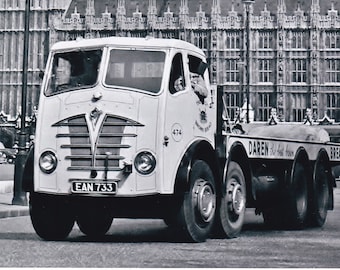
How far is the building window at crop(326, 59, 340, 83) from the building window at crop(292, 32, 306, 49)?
2491 millimetres

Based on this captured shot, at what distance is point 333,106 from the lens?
59.9 m

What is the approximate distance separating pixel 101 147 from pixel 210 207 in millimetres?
1532

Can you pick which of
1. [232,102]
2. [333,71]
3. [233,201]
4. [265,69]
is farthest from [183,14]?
[233,201]

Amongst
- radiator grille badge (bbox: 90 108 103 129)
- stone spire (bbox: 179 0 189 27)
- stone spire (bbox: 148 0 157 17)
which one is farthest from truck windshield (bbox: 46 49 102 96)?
stone spire (bbox: 148 0 157 17)

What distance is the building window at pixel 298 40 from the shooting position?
6069 cm

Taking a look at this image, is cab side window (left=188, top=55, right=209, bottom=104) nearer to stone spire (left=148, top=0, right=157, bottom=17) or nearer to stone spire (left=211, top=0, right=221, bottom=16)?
stone spire (left=211, top=0, right=221, bottom=16)

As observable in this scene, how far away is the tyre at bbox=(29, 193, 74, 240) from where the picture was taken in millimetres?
8945

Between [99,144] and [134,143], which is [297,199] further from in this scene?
[99,144]

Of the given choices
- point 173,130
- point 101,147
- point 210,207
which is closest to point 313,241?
point 210,207

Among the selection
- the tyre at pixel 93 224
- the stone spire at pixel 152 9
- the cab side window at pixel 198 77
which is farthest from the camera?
the stone spire at pixel 152 9

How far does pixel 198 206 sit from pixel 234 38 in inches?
2113


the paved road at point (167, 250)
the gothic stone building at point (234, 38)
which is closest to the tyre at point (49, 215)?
the paved road at point (167, 250)

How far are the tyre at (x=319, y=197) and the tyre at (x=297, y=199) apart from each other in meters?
0.28

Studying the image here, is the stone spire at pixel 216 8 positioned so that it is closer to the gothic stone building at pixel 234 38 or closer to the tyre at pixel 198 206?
the gothic stone building at pixel 234 38
